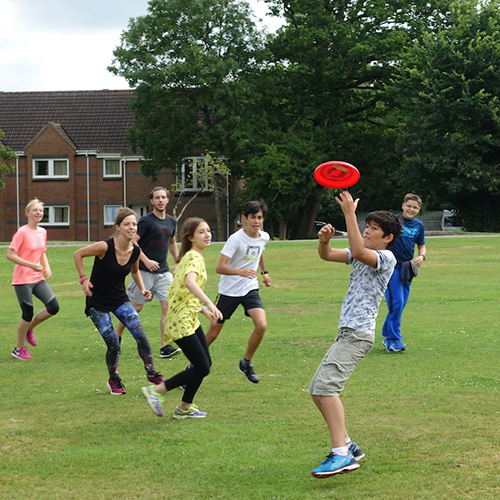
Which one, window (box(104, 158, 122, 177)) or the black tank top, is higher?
window (box(104, 158, 122, 177))

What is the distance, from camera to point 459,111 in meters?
41.8

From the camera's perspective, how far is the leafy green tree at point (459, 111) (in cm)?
4138

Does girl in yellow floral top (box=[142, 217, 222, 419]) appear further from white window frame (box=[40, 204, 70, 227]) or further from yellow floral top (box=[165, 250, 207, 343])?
white window frame (box=[40, 204, 70, 227])

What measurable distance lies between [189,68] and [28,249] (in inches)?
1449

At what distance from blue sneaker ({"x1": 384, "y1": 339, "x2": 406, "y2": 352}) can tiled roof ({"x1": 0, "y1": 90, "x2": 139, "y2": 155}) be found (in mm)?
45281

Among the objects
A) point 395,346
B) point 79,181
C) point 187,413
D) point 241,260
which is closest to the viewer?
point 187,413

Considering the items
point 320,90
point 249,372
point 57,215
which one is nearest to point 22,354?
point 249,372

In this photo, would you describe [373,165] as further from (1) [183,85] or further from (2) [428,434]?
(2) [428,434]

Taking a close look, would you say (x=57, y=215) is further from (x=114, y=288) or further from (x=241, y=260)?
(x=114, y=288)

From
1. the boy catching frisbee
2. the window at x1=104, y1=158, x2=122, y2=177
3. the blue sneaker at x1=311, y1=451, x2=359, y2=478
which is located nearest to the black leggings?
the boy catching frisbee

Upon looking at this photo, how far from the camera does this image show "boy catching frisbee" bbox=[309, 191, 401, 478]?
219 inches

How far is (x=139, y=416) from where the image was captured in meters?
7.32

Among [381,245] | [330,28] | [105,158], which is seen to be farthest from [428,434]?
[105,158]

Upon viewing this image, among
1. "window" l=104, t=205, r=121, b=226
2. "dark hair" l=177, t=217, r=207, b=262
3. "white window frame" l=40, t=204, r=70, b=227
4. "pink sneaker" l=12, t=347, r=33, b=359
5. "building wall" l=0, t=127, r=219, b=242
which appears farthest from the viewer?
"white window frame" l=40, t=204, r=70, b=227
